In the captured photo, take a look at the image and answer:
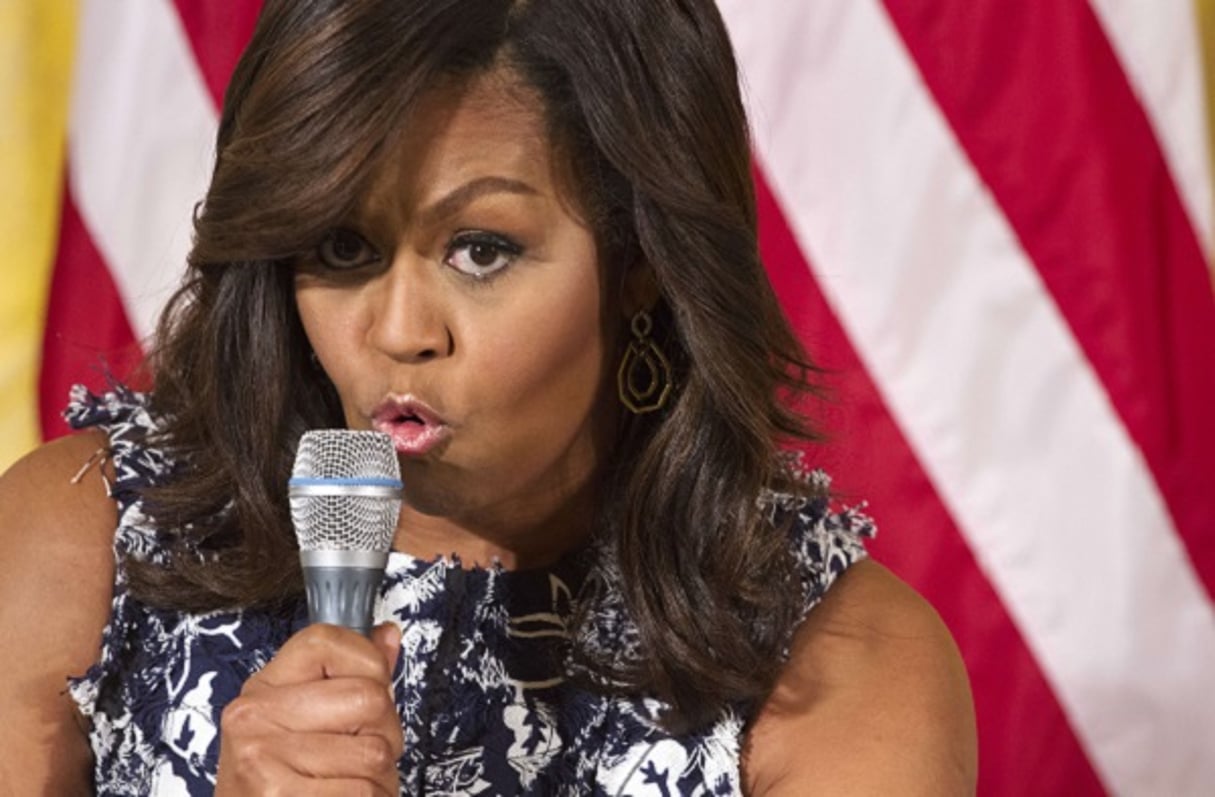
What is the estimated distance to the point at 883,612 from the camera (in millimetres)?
1771

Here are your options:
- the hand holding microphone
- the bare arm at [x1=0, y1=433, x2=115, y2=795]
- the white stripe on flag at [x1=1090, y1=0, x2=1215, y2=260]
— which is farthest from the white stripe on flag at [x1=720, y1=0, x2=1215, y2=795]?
the hand holding microphone

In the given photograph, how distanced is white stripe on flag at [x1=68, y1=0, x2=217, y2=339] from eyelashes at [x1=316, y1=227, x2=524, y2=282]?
746 millimetres

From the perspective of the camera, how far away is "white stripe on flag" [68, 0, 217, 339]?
2.20 m

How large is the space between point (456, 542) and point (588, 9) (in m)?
0.43

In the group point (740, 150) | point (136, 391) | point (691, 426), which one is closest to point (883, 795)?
point (691, 426)

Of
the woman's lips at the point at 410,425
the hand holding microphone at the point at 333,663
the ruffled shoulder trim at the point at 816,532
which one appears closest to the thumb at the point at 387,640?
the hand holding microphone at the point at 333,663

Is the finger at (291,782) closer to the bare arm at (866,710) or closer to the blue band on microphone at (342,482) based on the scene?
the blue band on microphone at (342,482)

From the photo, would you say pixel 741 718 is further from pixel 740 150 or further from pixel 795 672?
pixel 740 150

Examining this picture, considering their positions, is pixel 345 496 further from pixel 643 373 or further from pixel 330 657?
pixel 643 373

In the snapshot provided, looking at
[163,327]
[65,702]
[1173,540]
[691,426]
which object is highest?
[163,327]

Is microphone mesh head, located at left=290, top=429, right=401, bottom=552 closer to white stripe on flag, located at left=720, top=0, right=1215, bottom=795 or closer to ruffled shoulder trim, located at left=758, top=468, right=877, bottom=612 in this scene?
ruffled shoulder trim, located at left=758, top=468, right=877, bottom=612

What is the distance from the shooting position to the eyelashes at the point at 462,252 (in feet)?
4.86

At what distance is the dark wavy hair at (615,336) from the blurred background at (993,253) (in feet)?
1.62

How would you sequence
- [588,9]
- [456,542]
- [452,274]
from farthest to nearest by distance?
1. [456,542]
2. [588,9]
3. [452,274]
